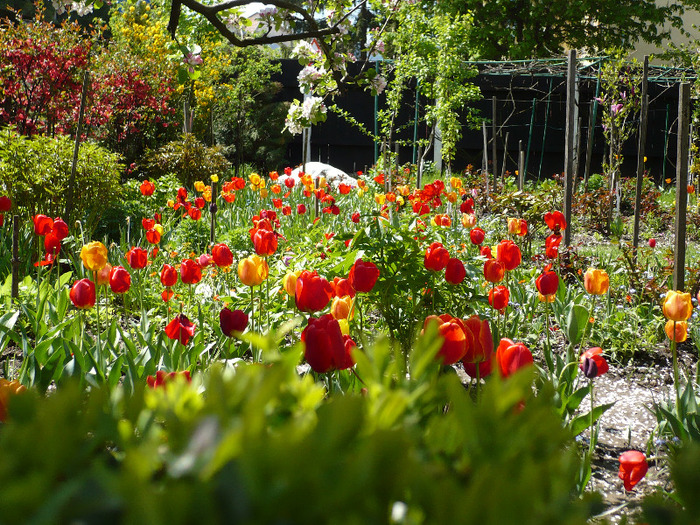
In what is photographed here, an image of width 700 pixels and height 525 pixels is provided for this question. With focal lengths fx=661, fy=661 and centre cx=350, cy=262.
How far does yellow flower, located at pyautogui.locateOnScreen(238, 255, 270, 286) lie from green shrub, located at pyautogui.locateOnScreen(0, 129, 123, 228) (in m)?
3.48

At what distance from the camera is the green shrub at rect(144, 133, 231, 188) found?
342 inches

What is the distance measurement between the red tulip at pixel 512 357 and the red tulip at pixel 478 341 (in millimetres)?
27

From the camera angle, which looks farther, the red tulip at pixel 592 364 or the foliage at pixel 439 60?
the foliage at pixel 439 60

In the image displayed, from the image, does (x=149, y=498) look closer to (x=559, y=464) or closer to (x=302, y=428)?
(x=302, y=428)

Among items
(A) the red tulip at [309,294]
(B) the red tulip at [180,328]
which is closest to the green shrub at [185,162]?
(B) the red tulip at [180,328]

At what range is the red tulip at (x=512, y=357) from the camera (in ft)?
4.16

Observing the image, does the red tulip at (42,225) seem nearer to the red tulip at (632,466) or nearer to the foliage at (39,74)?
the red tulip at (632,466)

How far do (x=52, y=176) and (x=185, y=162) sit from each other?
3659 millimetres

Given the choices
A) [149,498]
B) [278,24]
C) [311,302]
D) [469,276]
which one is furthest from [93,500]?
[278,24]

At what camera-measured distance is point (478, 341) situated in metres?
1.28

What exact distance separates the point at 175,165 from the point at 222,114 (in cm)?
693

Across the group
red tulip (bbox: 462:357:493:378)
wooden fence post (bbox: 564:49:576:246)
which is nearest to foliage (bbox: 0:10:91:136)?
wooden fence post (bbox: 564:49:576:246)

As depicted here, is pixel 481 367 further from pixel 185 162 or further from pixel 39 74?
pixel 39 74

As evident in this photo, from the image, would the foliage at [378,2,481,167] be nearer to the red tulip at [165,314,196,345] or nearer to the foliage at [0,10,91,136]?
the foliage at [0,10,91,136]
